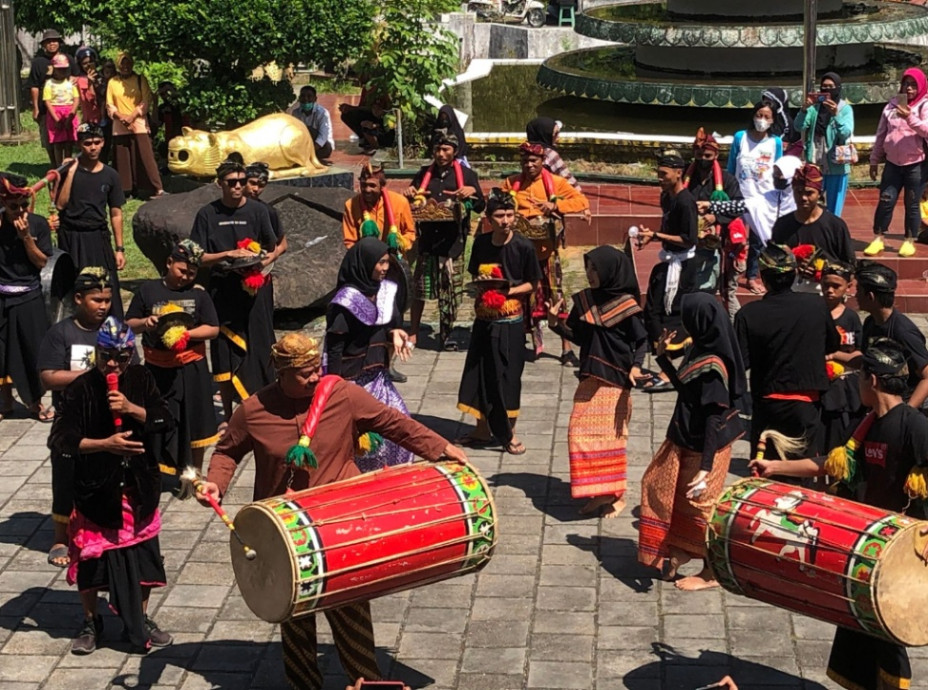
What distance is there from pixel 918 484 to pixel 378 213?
227 inches

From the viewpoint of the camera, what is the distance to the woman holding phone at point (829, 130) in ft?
46.1

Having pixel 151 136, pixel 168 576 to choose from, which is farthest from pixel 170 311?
pixel 151 136

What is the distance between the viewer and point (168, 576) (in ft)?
29.3

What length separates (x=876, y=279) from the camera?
28.6 ft

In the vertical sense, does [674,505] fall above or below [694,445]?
below

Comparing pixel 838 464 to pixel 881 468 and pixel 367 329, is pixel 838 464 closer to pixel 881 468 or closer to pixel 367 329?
pixel 881 468

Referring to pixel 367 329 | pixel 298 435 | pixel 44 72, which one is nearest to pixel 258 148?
pixel 44 72

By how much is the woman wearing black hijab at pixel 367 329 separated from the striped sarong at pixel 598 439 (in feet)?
3.58

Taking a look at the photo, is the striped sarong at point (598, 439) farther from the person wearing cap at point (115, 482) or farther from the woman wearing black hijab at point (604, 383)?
the person wearing cap at point (115, 482)

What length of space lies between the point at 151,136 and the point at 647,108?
6118mm

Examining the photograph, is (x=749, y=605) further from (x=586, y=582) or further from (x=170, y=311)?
(x=170, y=311)

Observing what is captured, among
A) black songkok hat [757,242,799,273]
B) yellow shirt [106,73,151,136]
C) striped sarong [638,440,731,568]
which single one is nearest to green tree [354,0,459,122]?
yellow shirt [106,73,151,136]

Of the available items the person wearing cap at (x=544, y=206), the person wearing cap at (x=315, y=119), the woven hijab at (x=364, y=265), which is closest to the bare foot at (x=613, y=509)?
the woven hijab at (x=364, y=265)

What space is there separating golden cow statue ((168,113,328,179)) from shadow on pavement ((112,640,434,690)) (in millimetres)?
9154
